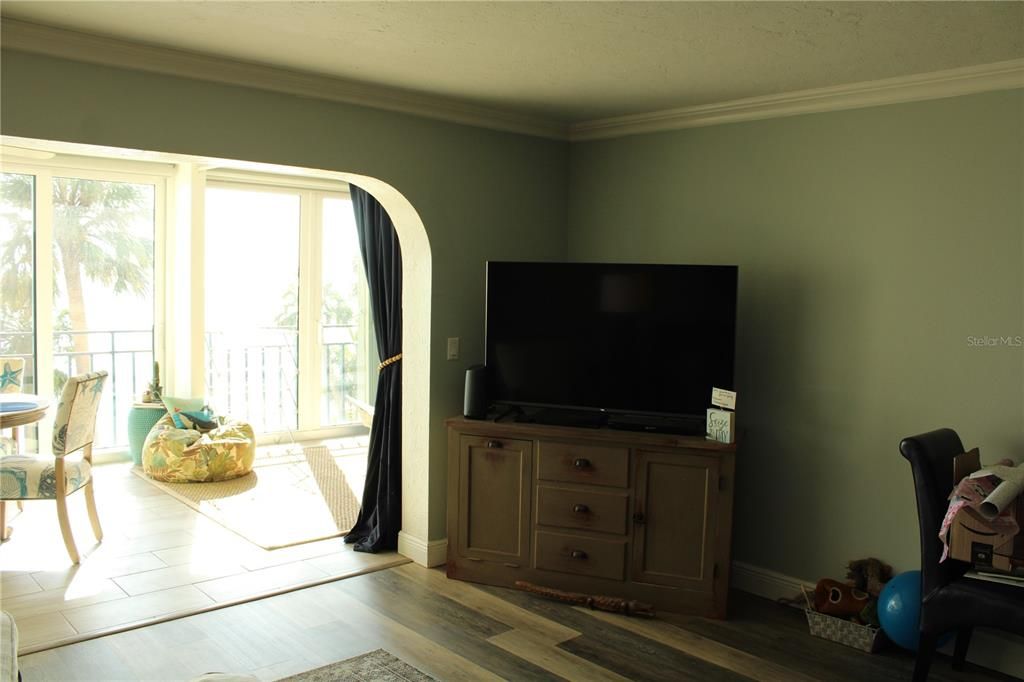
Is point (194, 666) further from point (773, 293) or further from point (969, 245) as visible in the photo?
point (969, 245)

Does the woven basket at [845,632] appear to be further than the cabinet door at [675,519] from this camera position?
No

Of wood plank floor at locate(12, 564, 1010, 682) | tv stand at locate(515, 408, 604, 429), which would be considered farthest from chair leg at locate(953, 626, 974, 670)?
tv stand at locate(515, 408, 604, 429)

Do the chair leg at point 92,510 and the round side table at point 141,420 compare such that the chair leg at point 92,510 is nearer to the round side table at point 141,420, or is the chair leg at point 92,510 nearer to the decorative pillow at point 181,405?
the decorative pillow at point 181,405

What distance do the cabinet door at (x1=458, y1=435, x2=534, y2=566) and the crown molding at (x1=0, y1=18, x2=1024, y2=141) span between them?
1.65m

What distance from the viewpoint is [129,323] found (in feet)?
22.0

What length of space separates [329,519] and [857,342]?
316 cm

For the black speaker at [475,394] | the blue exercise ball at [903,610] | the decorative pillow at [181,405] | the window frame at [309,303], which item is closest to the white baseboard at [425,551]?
the black speaker at [475,394]

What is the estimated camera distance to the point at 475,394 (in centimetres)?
427

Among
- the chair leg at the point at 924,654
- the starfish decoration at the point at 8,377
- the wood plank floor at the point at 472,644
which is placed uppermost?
the starfish decoration at the point at 8,377

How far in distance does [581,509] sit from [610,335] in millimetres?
824

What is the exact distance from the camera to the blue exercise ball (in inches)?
132

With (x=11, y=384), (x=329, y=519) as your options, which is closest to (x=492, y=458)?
(x=329, y=519)

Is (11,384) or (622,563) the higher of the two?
(11,384)

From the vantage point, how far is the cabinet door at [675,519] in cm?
384
